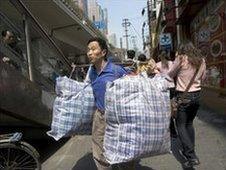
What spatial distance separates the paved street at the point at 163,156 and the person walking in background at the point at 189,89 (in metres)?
0.37

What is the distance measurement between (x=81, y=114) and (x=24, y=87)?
2.11 meters

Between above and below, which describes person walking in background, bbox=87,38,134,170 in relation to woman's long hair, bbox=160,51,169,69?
below

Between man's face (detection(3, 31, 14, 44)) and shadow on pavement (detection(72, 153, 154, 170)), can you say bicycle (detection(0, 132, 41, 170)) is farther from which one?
man's face (detection(3, 31, 14, 44))

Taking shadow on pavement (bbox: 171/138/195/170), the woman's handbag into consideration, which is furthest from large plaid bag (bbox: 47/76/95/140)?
shadow on pavement (bbox: 171/138/195/170)

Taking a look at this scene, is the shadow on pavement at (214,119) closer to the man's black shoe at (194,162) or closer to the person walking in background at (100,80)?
the man's black shoe at (194,162)

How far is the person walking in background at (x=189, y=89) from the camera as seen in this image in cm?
756

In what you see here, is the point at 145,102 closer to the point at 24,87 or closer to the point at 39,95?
the point at 24,87

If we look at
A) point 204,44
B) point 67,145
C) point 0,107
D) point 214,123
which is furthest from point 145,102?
point 204,44

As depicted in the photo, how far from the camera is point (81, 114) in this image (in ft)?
21.7

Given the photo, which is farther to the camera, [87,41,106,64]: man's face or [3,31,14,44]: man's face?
[3,31,14,44]: man's face

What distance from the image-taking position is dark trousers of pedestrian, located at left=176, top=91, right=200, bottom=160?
7.56 metres

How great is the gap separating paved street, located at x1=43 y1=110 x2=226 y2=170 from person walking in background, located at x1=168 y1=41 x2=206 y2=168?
0.37m

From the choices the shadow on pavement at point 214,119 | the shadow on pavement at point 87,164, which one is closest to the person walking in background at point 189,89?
the shadow on pavement at point 87,164

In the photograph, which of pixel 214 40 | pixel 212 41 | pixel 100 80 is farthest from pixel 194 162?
pixel 212 41
